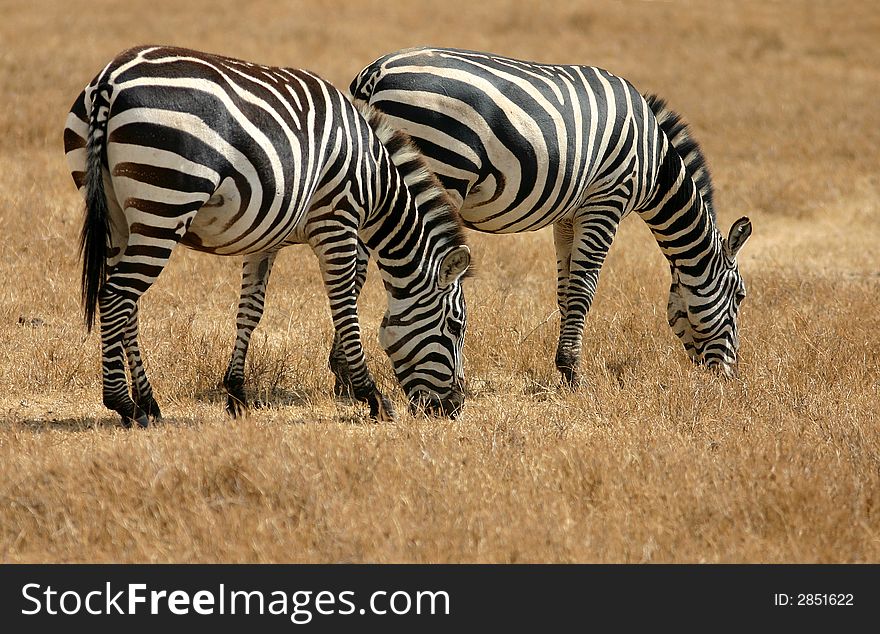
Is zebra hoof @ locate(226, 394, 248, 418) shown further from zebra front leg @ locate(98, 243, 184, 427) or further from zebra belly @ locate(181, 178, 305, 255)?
zebra belly @ locate(181, 178, 305, 255)

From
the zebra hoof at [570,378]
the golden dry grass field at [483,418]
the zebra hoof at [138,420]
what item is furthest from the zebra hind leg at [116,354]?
the zebra hoof at [570,378]

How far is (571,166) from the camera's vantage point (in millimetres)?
8000

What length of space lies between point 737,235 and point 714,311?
0.74 meters

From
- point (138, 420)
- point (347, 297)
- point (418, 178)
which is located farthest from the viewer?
point (418, 178)

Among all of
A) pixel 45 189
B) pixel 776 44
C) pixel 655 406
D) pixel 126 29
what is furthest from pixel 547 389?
pixel 776 44

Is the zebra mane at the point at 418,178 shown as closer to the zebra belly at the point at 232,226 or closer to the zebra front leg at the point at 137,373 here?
the zebra belly at the point at 232,226

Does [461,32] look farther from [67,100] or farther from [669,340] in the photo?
[669,340]

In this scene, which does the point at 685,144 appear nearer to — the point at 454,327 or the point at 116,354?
the point at 454,327

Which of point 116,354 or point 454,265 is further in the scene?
point 454,265

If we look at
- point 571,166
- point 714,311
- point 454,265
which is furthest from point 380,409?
point 714,311

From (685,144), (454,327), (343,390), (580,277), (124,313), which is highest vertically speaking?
(685,144)

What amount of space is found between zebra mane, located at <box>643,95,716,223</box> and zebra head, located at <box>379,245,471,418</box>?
9.25 ft

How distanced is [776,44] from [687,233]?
1961cm
